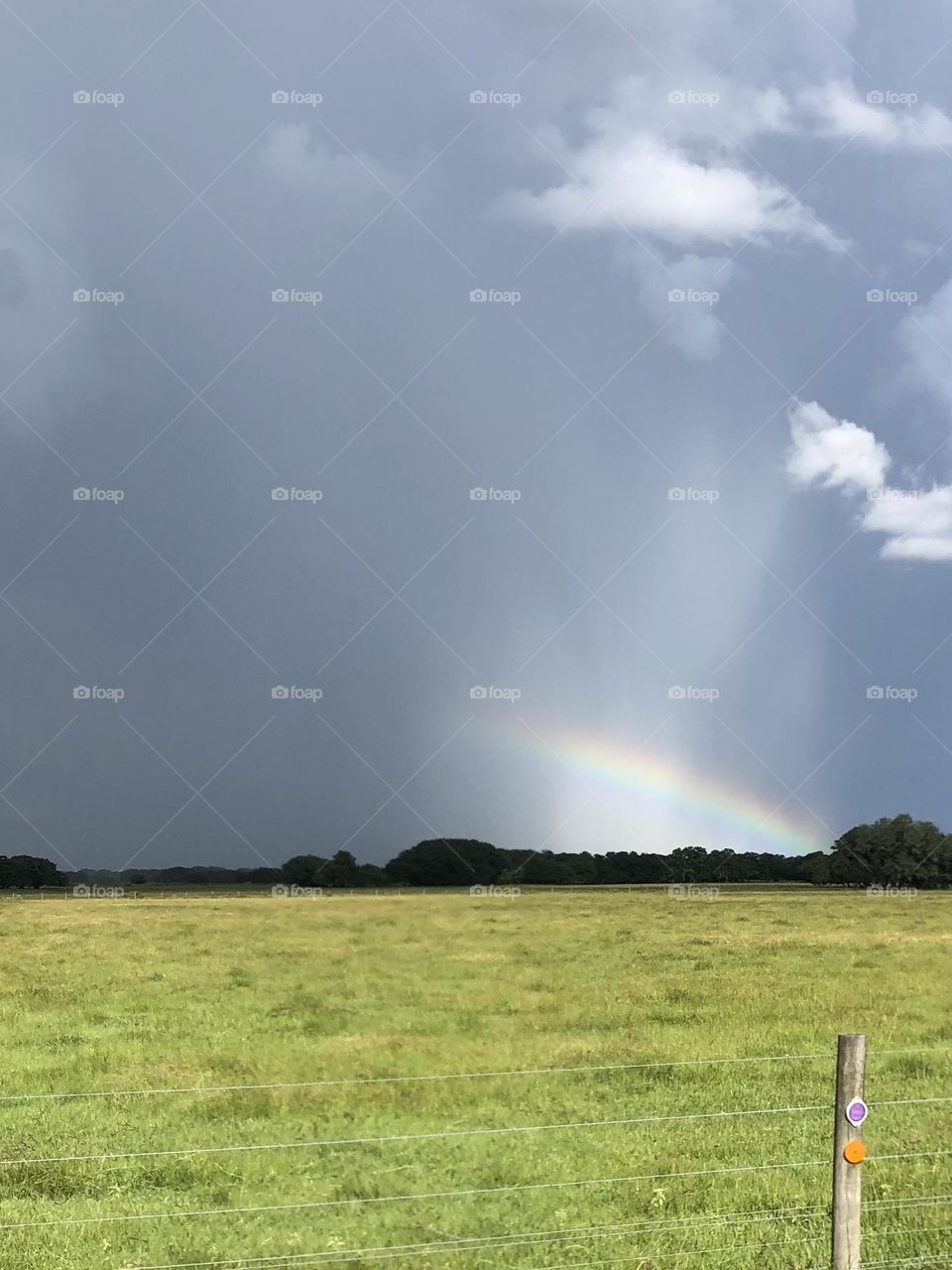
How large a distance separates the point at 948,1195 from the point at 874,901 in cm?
4483

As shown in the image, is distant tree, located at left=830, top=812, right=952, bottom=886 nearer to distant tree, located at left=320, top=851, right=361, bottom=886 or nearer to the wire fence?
distant tree, located at left=320, top=851, right=361, bottom=886

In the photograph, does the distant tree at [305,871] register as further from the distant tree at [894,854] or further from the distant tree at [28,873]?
the distant tree at [894,854]

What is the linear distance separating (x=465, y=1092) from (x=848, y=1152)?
31.7 ft

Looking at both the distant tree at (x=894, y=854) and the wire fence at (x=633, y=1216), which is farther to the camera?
the distant tree at (x=894, y=854)

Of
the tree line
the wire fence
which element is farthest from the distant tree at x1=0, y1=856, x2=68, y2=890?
the wire fence

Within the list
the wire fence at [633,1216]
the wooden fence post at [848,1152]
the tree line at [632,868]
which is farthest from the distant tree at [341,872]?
the wooden fence post at [848,1152]

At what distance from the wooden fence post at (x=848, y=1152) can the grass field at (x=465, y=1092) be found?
6.81ft

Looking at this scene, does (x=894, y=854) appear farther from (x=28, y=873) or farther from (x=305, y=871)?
(x=28, y=873)

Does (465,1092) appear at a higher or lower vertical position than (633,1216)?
lower

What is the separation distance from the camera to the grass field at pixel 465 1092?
9.82 m

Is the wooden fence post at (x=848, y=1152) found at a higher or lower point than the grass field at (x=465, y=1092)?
higher

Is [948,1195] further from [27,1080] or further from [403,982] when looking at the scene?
[403,982]

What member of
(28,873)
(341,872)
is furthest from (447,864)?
(28,873)

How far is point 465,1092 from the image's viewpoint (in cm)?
1568
